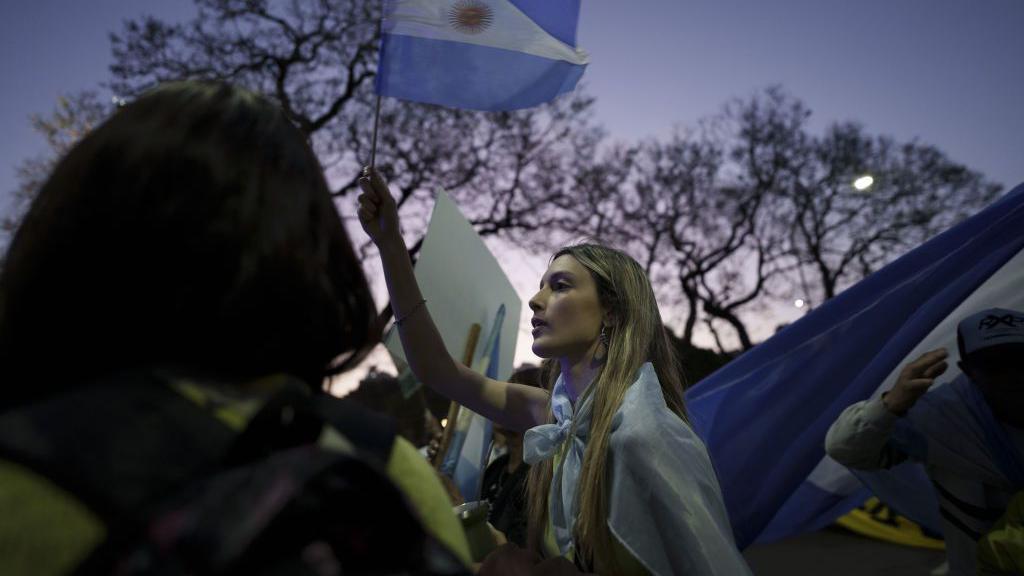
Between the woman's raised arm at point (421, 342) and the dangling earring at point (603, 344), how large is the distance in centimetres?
35

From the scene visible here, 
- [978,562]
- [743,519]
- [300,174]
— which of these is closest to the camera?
[300,174]

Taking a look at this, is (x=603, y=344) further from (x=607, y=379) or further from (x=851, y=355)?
(x=851, y=355)

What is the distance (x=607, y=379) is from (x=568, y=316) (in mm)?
303

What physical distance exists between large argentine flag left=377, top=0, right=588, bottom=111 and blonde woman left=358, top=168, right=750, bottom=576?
554 millimetres

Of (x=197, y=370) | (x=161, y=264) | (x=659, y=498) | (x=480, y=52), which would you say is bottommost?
(x=659, y=498)

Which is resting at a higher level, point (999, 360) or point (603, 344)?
point (603, 344)

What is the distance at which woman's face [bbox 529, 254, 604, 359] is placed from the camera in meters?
2.15

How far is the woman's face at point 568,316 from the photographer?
215 cm

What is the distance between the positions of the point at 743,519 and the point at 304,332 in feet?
9.86

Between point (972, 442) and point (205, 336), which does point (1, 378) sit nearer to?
point (205, 336)

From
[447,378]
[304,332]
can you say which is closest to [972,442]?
[447,378]

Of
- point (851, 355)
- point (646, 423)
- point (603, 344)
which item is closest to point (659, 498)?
point (646, 423)

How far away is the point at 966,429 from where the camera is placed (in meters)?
2.41

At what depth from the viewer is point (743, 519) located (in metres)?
3.09
